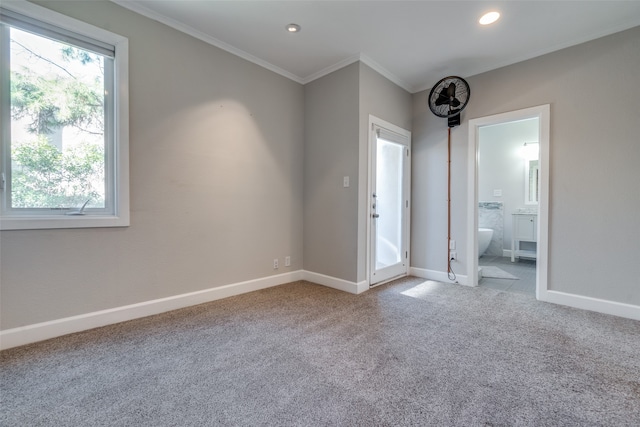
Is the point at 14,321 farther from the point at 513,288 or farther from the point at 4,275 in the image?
the point at 513,288

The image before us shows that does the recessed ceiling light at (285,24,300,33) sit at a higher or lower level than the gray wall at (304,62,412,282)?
higher

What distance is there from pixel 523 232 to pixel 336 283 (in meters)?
3.74

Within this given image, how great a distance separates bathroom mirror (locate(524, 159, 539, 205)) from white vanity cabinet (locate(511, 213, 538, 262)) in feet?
1.41

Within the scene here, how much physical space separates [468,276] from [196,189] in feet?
10.7

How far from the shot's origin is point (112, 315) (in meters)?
2.17

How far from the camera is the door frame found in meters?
2.80

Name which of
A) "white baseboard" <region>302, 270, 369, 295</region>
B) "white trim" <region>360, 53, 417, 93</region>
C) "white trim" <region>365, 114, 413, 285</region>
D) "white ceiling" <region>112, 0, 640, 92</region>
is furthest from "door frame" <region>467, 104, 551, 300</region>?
"white baseboard" <region>302, 270, 369, 295</region>

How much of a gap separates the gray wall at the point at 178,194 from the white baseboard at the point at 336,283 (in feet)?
1.43

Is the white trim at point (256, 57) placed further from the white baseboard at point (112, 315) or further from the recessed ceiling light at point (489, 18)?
the white baseboard at point (112, 315)

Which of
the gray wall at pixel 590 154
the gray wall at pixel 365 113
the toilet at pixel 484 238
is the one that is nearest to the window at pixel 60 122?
the gray wall at pixel 365 113

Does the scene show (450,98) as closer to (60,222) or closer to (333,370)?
(333,370)

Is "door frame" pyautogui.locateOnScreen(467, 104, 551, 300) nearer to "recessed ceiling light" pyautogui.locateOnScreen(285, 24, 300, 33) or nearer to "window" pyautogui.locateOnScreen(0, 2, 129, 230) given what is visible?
"recessed ceiling light" pyautogui.locateOnScreen(285, 24, 300, 33)

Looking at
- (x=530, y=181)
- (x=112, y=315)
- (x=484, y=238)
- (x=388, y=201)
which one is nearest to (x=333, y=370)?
(x=112, y=315)


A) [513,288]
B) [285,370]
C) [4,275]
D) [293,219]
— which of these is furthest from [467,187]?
[4,275]
